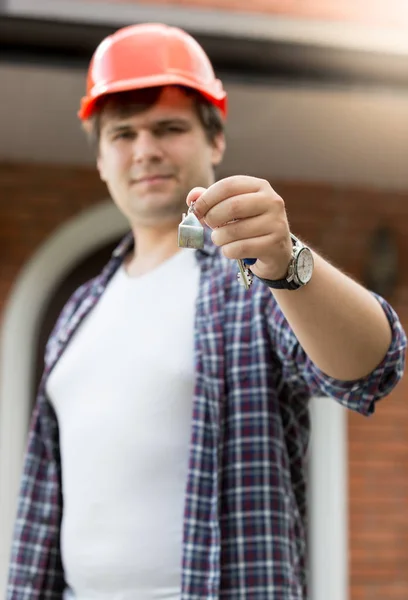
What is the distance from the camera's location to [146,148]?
5.24 ft

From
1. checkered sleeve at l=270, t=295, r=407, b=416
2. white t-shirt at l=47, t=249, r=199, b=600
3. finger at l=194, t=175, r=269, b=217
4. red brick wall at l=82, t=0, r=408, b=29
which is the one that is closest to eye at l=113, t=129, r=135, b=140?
white t-shirt at l=47, t=249, r=199, b=600

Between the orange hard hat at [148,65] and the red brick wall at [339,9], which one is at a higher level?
the red brick wall at [339,9]

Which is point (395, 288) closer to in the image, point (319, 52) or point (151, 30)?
point (319, 52)

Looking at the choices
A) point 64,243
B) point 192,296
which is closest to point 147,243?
point 192,296

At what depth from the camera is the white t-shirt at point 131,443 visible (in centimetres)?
146

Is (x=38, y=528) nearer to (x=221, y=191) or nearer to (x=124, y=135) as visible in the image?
(x=124, y=135)

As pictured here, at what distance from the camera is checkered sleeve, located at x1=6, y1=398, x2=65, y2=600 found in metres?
1.64

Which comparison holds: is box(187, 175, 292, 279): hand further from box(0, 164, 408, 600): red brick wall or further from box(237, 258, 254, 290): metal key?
box(0, 164, 408, 600): red brick wall

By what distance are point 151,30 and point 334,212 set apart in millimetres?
2670

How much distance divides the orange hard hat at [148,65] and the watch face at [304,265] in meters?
0.65

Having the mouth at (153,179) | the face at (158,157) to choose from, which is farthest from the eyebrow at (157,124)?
the mouth at (153,179)

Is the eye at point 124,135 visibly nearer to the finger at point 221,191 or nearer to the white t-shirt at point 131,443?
the white t-shirt at point 131,443

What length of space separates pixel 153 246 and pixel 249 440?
521 mm

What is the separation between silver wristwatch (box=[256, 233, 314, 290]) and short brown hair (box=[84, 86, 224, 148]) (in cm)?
63
